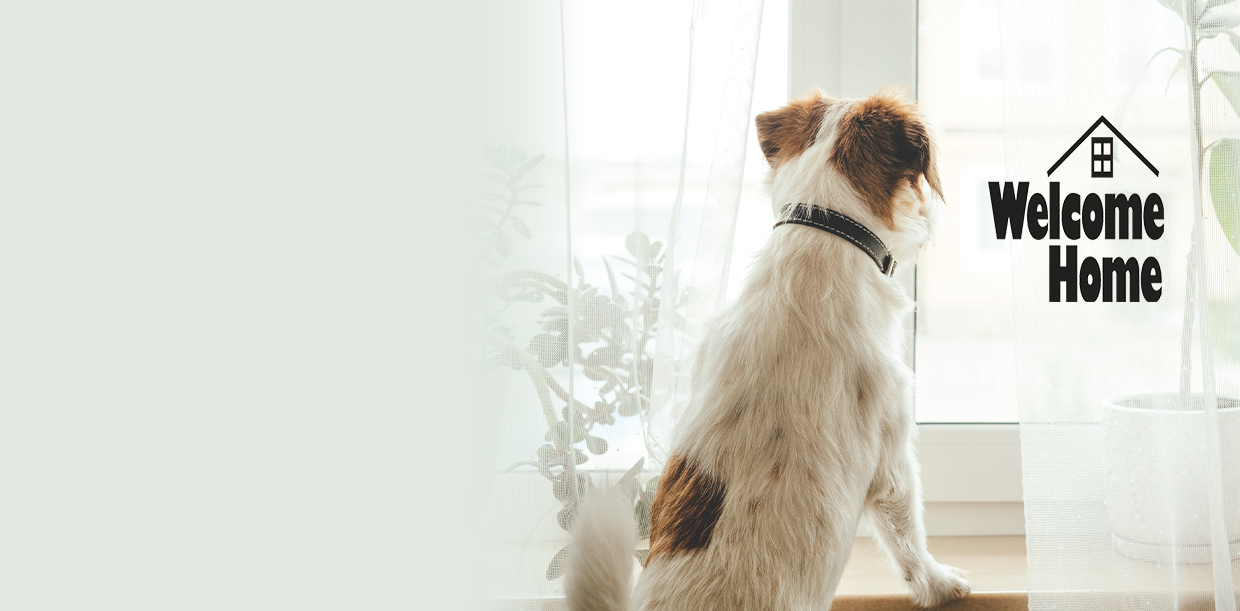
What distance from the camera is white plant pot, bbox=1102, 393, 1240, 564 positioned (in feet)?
3.45

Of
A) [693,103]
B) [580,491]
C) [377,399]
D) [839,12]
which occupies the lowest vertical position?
[580,491]

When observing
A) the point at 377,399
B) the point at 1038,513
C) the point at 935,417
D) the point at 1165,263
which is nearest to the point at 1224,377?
the point at 1165,263

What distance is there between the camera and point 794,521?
84cm

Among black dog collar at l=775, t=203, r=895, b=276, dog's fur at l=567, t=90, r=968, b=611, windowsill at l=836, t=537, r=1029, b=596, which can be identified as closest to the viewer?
dog's fur at l=567, t=90, r=968, b=611

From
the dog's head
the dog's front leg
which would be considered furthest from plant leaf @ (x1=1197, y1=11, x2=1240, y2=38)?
the dog's front leg

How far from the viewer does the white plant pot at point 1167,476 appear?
105cm

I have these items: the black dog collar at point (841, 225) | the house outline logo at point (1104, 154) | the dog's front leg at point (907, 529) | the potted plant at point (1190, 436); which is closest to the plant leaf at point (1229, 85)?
the potted plant at point (1190, 436)

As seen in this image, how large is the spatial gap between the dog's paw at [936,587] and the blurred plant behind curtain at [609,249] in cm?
37

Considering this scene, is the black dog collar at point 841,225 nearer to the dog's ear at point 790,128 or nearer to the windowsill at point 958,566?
the dog's ear at point 790,128

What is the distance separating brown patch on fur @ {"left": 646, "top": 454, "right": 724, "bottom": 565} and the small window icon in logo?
66 centimetres

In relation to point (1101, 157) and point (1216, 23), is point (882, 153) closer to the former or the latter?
point (1101, 157)

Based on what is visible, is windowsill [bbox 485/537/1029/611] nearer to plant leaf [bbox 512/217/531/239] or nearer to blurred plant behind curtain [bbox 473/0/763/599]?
blurred plant behind curtain [bbox 473/0/763/599]

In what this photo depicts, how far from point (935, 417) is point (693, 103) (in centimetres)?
73

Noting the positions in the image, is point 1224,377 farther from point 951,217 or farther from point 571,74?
point 571,74
